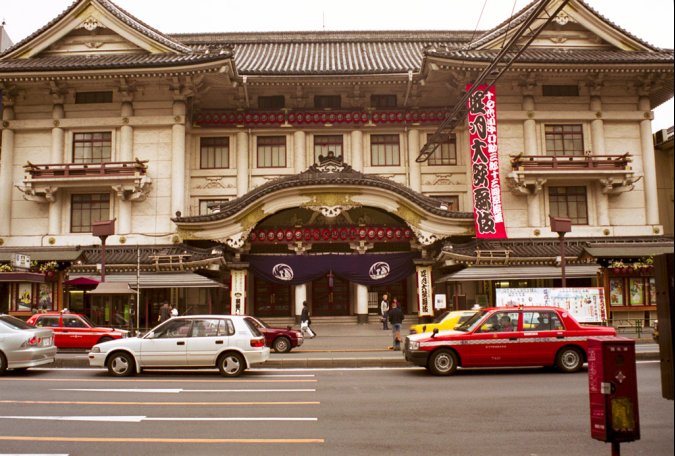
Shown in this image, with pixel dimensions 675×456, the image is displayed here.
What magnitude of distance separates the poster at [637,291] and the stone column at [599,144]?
145 inches

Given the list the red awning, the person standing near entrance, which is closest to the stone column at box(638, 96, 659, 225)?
the person standing near entrance

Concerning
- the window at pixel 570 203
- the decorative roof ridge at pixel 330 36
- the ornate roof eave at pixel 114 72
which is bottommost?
the window at pixel 570 203

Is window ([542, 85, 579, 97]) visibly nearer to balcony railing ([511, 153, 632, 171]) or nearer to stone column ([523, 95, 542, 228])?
stone column ([523, 95, 542, 228])

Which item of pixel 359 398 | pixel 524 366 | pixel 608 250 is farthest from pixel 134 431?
pixel 608 250

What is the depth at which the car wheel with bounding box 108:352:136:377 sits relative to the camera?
15.0 metres

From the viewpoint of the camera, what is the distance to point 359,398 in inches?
459

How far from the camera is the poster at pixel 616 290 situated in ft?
87.6

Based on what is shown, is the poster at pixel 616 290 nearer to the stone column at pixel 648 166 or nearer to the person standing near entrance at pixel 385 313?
the stone column at pixel 648 166

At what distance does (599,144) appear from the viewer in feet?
97.8

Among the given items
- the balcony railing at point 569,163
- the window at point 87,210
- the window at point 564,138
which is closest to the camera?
the balcony railing at point 569,163

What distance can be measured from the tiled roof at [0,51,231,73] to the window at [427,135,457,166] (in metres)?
11.7

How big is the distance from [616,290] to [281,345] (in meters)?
15.8

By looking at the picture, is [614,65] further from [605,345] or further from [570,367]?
[605,345]

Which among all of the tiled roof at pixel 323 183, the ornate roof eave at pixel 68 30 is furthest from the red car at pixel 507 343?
the ornate roof eave at pixel 68 30
